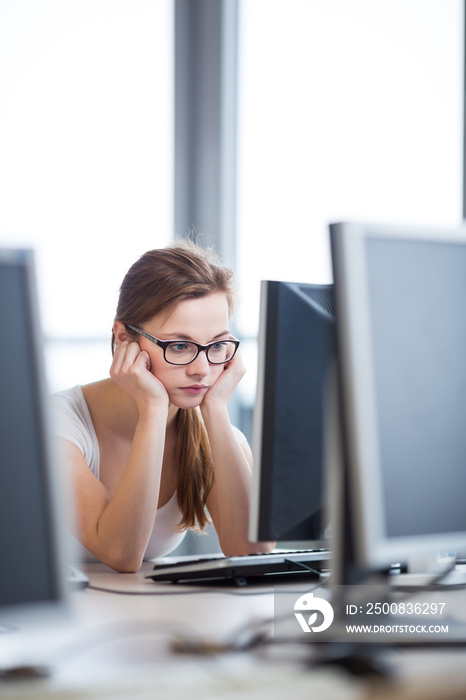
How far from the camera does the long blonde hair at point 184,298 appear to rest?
155 cm

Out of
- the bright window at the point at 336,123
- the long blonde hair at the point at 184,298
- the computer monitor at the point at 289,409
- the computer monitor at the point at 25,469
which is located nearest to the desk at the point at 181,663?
the computer monitor at the point at 25,469

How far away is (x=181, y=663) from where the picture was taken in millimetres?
768

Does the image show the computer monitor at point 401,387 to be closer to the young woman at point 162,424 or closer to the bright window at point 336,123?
the young woman at point 162,424

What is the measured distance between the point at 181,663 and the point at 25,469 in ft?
0.89

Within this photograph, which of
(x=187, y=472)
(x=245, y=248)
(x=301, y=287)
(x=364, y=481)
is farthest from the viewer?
(x=245, y=248)

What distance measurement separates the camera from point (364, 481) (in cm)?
75

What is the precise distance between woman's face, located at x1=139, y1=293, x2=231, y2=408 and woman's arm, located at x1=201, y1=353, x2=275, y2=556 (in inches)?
2.3

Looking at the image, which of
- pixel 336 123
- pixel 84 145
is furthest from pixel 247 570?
pixel 84 145

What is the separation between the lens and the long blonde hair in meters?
1.55

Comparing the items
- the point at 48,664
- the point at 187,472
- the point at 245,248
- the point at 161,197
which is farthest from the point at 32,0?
the point at 48,664

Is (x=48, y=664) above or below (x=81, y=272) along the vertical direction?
below

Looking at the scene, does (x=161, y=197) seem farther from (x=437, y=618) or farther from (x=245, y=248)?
(x=437, y=618)

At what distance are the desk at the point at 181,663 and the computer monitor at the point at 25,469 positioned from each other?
1.6 inches

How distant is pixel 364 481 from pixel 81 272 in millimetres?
2711
